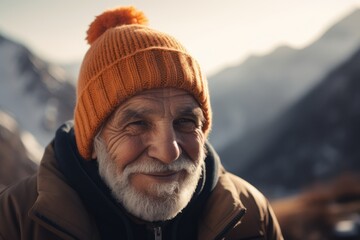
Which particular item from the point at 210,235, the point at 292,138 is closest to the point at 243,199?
the point at 210,235

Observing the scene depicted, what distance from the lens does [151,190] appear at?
1.93 meters

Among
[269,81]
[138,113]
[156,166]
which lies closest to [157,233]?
[156,166]

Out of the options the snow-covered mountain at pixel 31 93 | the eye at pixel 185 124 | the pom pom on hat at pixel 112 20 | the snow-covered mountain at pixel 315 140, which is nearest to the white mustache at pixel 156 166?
the eye at pixel 185 124

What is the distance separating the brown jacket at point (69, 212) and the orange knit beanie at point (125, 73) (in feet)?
0.98

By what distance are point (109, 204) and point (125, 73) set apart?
0.72 meters

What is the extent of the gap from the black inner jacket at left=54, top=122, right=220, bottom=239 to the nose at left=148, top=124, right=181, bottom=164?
419 millimetres

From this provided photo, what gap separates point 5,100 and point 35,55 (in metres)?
3.14

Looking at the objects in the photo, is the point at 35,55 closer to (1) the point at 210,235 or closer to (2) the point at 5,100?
(2) the point at 5,100

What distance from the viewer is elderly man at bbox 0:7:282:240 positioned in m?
1.91

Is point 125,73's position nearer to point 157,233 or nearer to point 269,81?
point 157,233

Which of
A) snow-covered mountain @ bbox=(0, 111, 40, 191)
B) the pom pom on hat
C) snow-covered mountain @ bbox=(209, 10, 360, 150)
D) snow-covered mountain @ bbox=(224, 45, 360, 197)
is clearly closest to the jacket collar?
the pom pom on hat

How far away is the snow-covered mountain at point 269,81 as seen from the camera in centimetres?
2953

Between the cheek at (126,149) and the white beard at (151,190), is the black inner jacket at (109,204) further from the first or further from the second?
the cheek at (126,149)

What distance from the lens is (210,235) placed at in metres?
2.07
